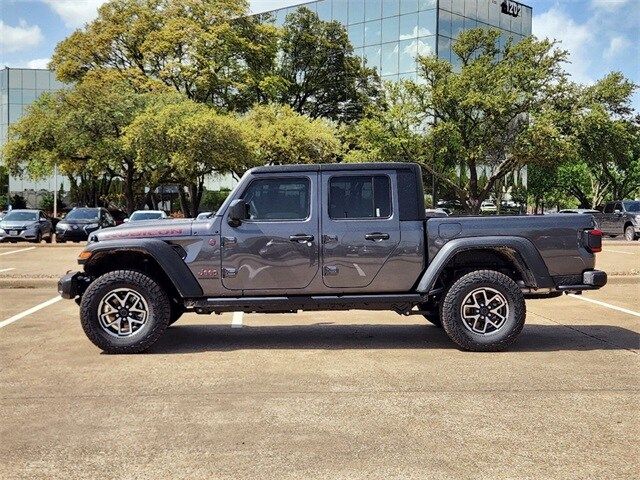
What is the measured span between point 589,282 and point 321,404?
3.56 m

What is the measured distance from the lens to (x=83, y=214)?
95.2ft

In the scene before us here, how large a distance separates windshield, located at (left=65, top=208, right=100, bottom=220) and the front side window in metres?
23.1

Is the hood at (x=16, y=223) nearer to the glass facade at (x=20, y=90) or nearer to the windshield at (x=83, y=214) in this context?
the windshield at (x=83, y=214)

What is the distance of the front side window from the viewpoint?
7262 millimetres

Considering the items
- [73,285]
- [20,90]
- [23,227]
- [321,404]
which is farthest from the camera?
[20,90]

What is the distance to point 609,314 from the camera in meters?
9.68

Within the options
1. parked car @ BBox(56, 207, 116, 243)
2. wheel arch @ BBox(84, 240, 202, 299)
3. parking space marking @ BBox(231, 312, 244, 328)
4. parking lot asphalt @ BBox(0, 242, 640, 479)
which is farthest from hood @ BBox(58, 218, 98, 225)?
wheel arch @ BBox(84, 240, 202, 299)

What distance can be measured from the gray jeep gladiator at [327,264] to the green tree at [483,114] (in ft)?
97.1

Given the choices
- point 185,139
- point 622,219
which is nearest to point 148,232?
point 185,139

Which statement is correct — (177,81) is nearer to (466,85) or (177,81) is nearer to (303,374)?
(466,85)

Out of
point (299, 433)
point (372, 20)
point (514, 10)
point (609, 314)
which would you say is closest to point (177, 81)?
point (372, 20)

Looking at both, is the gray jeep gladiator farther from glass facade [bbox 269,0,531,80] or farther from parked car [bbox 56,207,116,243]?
glass facade [bbox 269,0,531,80]

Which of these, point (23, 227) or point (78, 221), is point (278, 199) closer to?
point (78, 221)

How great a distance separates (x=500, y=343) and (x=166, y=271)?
3555 millimetres
